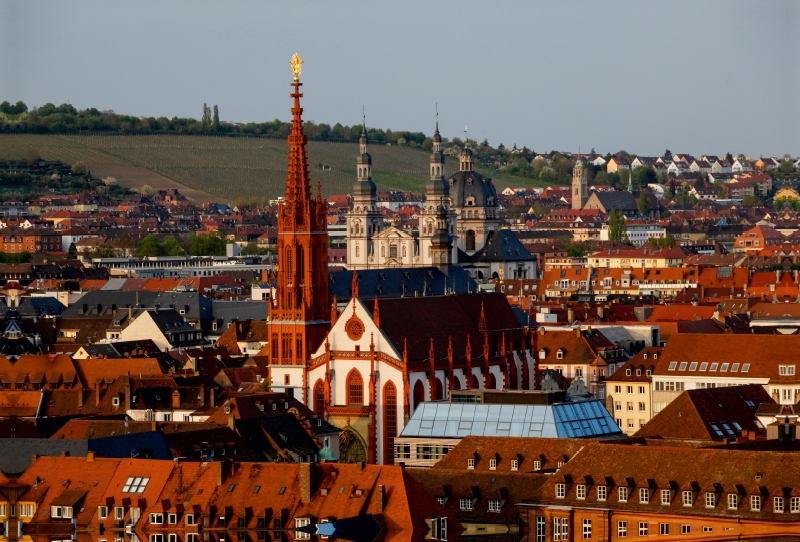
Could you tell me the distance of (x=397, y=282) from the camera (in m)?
146

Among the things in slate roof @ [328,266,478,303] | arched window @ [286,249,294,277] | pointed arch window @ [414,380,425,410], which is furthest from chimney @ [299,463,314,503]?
slate roof @ [328,266,478,303]

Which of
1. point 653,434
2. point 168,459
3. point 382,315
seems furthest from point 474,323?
point 168,459

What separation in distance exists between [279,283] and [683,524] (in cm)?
5329

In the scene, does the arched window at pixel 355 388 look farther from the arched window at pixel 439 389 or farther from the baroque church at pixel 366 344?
the arched window at pixel 439 389

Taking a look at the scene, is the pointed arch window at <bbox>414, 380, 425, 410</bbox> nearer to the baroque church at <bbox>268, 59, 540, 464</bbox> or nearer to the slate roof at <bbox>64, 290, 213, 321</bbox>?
the baroque church at <bbox>268, 59, 540, 464</bbox>

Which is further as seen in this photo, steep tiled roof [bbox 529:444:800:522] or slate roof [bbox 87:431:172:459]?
slate roof [bbox 87:431:172:459]

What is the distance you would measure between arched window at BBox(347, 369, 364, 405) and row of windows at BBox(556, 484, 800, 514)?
40147 millimetres

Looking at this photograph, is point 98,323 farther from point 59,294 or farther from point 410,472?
point 410,472

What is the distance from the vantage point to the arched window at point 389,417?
366 feet

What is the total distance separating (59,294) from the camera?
194375 millimetres

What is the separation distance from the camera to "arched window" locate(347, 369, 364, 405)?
115 meters

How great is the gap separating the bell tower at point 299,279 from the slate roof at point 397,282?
1519 centimetres

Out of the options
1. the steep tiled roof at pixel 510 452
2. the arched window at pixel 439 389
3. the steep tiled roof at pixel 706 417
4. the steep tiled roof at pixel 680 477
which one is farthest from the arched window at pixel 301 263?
the steep tiled roof at pixel 680 477

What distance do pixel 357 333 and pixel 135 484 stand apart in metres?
38.1
